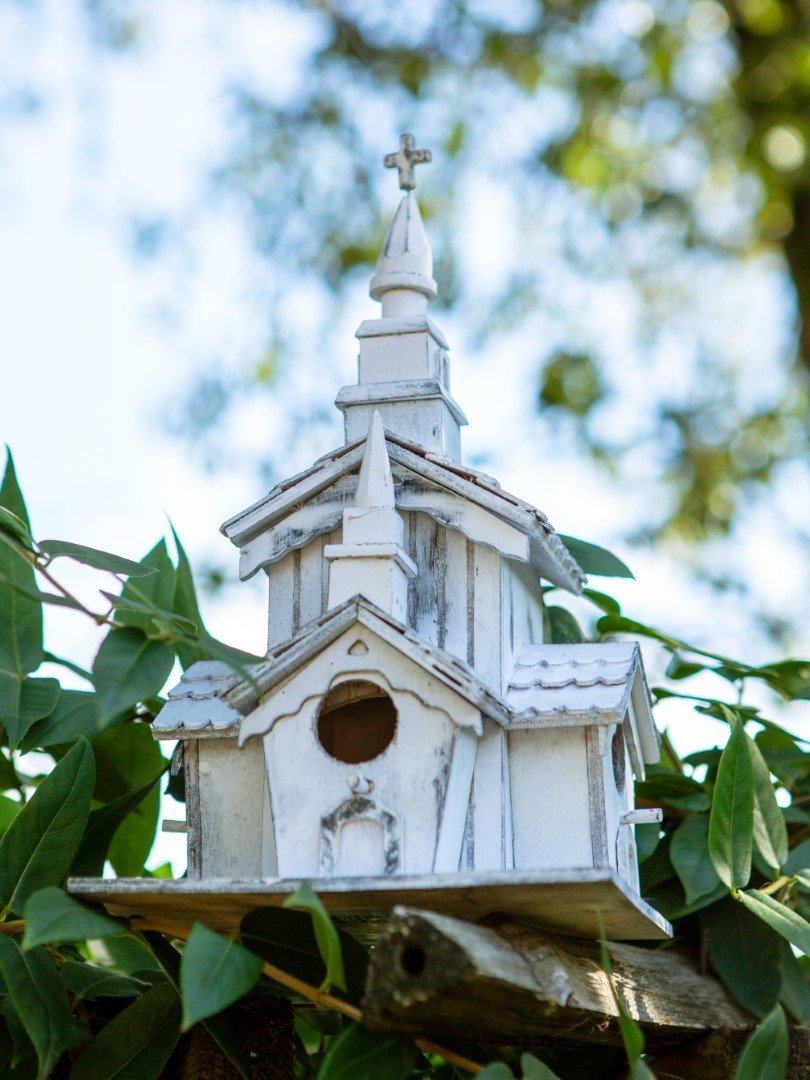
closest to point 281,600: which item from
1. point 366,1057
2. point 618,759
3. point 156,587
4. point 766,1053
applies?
point 156,587

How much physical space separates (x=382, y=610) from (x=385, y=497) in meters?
0.12

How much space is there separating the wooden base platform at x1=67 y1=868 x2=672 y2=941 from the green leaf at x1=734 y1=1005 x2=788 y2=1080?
0.12 m

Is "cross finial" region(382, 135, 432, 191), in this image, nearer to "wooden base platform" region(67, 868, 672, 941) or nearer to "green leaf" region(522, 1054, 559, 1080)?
"wooden base platform" region(67, 868, 672, 941)

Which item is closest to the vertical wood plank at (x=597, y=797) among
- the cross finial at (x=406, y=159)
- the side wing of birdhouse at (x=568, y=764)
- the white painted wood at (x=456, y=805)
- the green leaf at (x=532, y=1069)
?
the side wing of birdhouse at (x=568, y=764)

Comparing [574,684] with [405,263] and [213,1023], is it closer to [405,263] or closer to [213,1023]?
[213,1023]

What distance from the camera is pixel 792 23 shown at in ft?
12.5

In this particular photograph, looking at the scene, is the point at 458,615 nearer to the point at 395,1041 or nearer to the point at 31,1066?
the point at 395,1041

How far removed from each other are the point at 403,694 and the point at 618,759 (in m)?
0.27

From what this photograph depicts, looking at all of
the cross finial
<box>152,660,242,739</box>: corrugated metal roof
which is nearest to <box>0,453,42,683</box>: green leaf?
<box>152,660,242,739</box>: corrugated metal roof

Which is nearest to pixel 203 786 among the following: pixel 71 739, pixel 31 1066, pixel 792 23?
pixel 71 739

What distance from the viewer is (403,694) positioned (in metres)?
1.08

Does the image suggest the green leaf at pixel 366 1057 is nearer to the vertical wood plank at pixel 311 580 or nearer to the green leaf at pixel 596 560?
the vertical wood plank at pixel 311 580

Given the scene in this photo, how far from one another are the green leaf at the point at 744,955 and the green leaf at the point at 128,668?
2.44ft

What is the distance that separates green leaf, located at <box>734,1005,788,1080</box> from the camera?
985 millimetres
